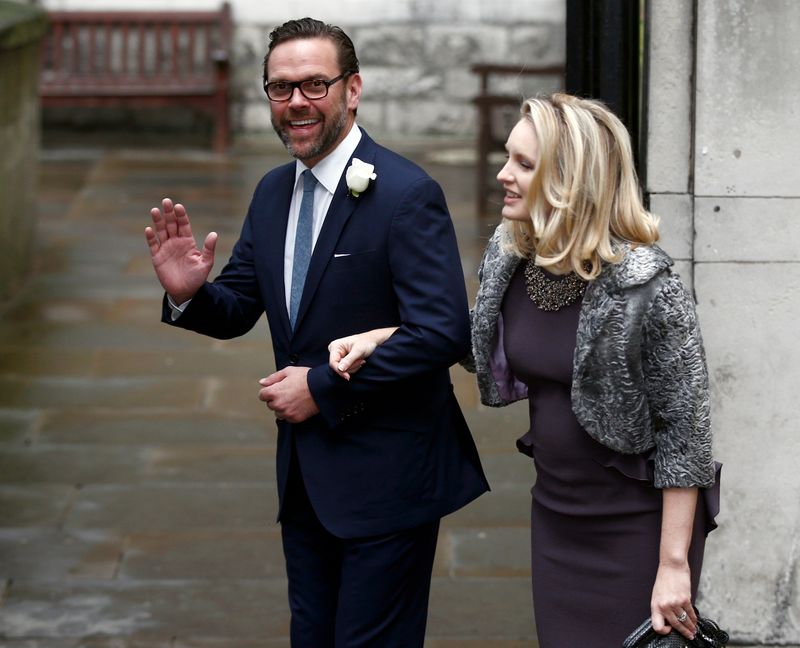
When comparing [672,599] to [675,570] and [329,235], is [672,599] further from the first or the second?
[329,235]

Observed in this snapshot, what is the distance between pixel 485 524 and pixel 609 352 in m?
3.19

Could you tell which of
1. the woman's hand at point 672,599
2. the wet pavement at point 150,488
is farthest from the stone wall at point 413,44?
the woman's hand at point 672,599

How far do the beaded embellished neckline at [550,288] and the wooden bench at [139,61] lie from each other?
36.9 ft

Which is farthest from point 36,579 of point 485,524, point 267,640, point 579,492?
point 579,492

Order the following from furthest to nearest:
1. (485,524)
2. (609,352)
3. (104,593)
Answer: (485,524) < (104,593) < (609,352)

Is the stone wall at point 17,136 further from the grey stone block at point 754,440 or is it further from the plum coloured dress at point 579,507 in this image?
the plum coloured dress at point 579,507

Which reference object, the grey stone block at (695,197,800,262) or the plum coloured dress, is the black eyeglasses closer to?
the plum coloured dress

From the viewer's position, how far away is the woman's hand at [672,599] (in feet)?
10.9

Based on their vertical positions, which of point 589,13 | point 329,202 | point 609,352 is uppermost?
point 589,13

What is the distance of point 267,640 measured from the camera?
5.29m

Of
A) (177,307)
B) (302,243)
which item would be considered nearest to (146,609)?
(177,307)

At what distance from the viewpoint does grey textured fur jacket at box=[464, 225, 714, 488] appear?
326 centimetres

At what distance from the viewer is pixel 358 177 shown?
370 centimetres

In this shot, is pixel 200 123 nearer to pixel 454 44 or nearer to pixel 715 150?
pixel 454 44
